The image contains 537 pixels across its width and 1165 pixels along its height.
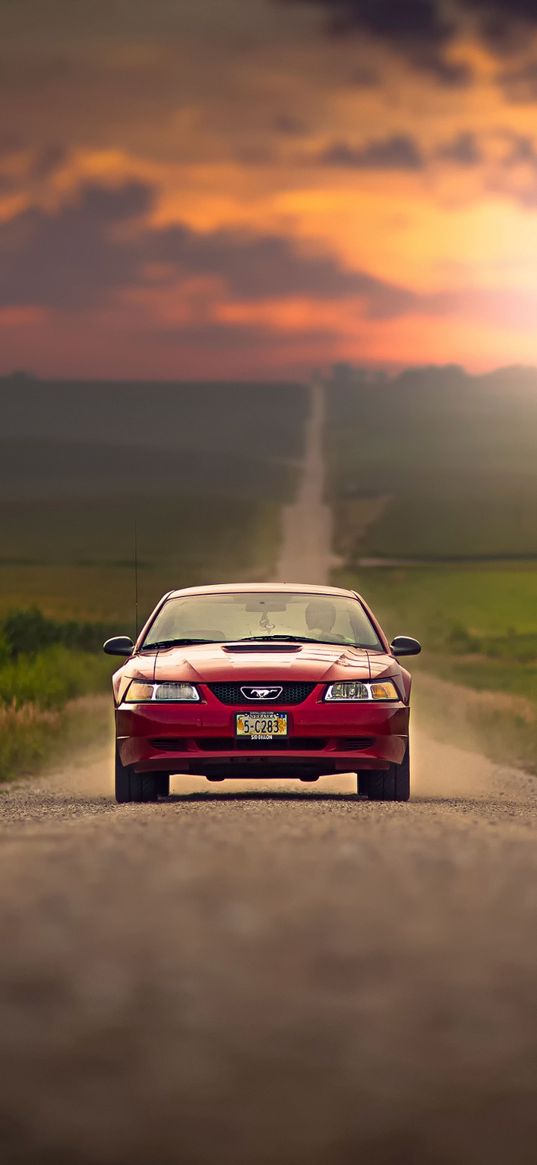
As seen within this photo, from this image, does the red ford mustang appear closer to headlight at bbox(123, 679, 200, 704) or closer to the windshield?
headlight at bbox(123, 679, 200, 704)

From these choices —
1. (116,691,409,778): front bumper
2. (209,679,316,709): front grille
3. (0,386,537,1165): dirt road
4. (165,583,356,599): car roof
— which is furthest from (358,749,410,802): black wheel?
(0,386,537,1165): dirt road

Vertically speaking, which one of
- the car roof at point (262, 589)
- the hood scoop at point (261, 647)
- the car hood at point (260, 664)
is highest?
the car roof at point (262, 589)

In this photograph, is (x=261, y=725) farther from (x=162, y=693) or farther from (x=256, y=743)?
(x=162, y=693)

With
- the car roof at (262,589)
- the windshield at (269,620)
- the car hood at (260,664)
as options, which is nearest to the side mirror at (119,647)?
the windshield at (269,620)

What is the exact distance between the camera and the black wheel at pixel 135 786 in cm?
1311

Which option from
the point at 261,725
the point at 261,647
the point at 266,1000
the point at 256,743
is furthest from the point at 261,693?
the point at 266,1000

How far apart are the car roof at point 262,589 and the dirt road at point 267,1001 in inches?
216

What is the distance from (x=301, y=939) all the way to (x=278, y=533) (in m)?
134

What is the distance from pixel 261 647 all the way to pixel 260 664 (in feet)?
1.47

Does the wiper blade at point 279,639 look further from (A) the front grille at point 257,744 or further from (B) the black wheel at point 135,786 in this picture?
(B) the black wheel at point 135,786

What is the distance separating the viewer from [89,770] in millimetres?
20531

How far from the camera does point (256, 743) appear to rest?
41.6ft

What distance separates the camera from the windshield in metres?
13.9

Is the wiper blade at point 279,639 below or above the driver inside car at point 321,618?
below
